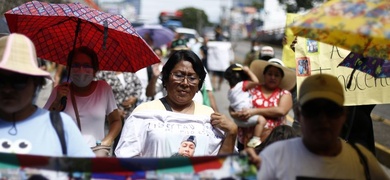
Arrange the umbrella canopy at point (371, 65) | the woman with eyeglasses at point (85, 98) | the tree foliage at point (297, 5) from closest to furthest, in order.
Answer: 1. the umbrella canopy at point (371, 65)
2. the woman with eyeglasses at point (85, 98)
3. the tree foliage at point (297, 5)

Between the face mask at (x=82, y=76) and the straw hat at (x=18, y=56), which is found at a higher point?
the straw hat at (x=18, y=56)

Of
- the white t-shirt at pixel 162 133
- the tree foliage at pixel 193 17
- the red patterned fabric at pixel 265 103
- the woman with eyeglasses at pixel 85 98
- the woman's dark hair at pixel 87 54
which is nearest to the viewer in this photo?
the white t-shirt at pixel 162 133

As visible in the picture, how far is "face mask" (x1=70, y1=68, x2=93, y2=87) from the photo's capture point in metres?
5.74

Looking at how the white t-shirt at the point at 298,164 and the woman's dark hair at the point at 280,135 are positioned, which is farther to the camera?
the woman's dark hair at the point at 280,135

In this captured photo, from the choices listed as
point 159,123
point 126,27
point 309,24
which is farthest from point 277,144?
point 126,27

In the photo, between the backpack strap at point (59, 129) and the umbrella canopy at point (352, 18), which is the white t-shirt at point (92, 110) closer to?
the backpack strap at point (59, 129)

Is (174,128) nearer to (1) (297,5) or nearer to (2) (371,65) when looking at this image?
(2) (371,65)

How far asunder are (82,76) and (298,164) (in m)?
2.85

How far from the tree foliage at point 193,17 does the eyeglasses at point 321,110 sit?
3526 inches

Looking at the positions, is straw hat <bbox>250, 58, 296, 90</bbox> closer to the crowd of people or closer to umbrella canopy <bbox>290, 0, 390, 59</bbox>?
the crowd of people

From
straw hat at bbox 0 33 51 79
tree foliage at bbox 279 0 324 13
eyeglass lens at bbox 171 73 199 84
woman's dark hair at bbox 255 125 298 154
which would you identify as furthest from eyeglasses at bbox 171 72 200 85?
tree foliage at bbox 279 0 324 13

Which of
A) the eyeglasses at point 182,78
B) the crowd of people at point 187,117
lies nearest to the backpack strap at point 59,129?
the crowd of people at point 187,117

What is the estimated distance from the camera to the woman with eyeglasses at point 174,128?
183 inches

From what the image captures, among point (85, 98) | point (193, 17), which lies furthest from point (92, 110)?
point (193, 17)
